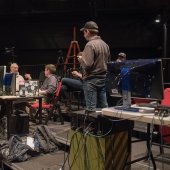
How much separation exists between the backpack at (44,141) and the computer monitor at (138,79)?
176cm

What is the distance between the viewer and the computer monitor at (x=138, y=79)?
2.64 metres

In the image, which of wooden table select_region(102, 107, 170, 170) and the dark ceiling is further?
the dark ceiling

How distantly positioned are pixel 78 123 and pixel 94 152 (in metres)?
0.35

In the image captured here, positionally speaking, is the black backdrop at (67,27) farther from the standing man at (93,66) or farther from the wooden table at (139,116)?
the wooden table at (139,116)

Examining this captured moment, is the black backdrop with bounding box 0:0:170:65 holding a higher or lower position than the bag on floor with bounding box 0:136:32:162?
higher

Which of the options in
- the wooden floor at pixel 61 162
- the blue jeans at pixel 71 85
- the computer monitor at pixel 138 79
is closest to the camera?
the computer monitor at pixel 138 79

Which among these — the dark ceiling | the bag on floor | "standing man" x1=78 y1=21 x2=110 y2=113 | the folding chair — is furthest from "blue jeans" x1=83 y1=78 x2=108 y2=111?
the dark ceiling

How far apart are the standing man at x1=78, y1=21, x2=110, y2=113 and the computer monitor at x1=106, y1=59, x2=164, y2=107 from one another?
1.06 metres

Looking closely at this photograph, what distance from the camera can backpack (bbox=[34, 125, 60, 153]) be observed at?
4.41 meters

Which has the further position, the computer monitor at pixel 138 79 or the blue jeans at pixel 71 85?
the blue jeans at pixel 71 85

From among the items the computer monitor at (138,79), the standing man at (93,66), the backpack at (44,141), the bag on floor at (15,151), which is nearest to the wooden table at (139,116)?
the computer monitor at (138,79)

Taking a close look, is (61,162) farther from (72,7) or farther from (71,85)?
(72,7)

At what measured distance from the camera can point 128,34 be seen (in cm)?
1055

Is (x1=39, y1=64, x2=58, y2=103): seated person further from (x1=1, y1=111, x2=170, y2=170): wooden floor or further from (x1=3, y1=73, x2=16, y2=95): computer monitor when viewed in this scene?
(x1=1, y1=111, x2=170, y2=170): wooden floor
